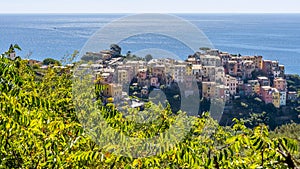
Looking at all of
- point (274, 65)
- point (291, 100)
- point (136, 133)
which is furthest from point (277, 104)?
point (136, 133)

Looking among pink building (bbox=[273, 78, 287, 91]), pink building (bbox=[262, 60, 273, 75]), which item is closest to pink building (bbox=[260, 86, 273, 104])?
pink building (bbox=[273, 78, 287, 91])

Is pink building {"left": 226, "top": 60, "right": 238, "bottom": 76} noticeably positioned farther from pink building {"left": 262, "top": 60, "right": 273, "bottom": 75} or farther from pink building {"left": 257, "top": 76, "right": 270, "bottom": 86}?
pink building {"left": 262, "top": 60, "right": 273, "bottom": 75}

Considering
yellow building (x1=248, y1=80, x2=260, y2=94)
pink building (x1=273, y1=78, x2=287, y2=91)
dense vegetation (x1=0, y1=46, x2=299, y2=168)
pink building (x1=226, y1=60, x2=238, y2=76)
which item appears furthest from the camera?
pink building (x1=226, y1=60, x2=238, y2=76)

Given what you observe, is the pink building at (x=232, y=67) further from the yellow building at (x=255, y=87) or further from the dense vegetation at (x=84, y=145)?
the dense vegetation at (x=84, y=145)

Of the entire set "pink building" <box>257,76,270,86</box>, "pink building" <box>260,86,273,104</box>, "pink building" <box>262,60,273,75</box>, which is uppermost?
"pink building" <box>262,60,273,75</box>

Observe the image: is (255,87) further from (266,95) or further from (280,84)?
(280,84)

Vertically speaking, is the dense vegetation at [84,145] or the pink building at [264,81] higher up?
the dense vegetation at [84,145]

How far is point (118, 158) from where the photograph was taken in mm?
2092

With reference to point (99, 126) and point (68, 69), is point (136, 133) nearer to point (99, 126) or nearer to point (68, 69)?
point (99, 126)

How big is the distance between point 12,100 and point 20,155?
334 mm

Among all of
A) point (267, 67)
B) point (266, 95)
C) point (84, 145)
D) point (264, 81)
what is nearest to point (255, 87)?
point (266, 95)

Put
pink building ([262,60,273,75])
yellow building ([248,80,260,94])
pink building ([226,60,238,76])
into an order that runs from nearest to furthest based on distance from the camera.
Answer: yellow building ([248,80,260,94]) → pink building ([226,60,238,76]) → pink building ([262,60,273,75])

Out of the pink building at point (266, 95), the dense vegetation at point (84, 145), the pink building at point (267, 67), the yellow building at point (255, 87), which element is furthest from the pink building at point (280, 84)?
the dense vegetation at point (84, 145)

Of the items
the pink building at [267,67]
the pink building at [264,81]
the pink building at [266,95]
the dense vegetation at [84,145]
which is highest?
the dense vegetation at [84,145]
